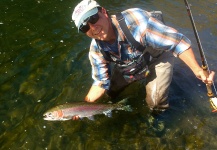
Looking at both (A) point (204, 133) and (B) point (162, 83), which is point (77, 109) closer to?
(B) point (162, 83)

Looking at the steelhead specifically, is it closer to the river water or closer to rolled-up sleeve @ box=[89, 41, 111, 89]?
rolled-up sleeve @ box=[89, 41, 111, 89]

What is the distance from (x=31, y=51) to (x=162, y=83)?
4.28 metres

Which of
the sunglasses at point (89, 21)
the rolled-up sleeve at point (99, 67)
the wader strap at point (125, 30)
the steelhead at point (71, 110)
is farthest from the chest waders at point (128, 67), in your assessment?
the steelhead at point (71, 110)

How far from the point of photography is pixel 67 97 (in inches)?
260

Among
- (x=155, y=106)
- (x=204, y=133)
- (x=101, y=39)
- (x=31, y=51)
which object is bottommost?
(x=204, y=133)

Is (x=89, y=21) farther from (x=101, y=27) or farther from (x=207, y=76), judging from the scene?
(x=207, y=76)

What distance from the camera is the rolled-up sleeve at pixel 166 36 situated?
4426mm

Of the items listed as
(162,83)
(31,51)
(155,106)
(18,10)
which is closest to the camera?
(162,83)

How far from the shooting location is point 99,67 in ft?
17.5

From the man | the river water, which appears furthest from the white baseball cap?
the river water

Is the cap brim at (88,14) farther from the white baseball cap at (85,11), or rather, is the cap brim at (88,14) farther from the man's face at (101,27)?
the man's face at (101,27)

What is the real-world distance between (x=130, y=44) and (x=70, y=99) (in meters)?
2.38

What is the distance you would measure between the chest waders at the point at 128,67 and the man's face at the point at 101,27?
9.3 inches

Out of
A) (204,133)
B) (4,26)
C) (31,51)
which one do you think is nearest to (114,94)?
(204,133)
